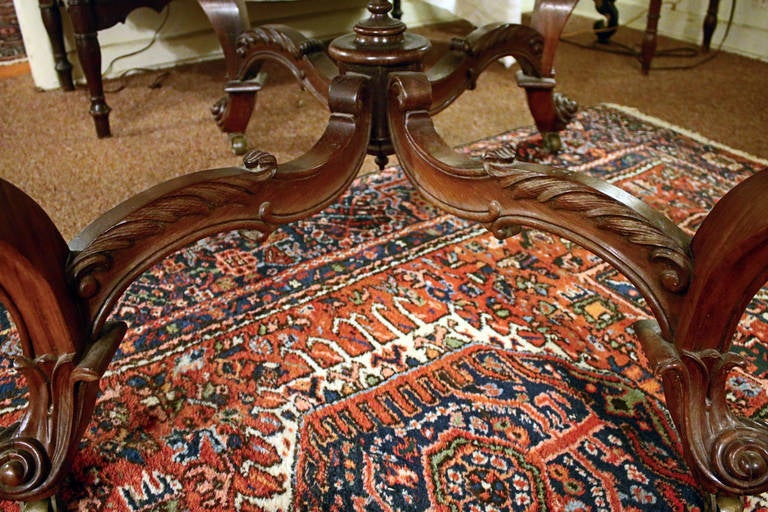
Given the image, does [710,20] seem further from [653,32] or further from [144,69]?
[144,69]

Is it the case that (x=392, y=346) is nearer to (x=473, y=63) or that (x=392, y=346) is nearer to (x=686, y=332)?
(x=686, y=332)

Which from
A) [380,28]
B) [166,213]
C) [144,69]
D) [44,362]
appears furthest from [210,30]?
[44,362]

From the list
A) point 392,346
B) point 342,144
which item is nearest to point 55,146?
point 342,144

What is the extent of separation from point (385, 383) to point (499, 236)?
207 mm

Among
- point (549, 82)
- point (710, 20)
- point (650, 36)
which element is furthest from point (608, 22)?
point (549, 82)

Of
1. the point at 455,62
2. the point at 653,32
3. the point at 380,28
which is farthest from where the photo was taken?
the point at 653,32

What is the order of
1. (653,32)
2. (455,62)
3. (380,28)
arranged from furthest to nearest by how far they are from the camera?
(653,32), (455,62), (380,28)

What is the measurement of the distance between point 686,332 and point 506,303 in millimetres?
330

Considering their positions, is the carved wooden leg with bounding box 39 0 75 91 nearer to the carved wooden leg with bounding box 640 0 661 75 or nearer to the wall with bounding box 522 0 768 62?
the carved wooden leg with bounding box 640 0 661 75

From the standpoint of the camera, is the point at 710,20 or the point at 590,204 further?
the point at 710,20

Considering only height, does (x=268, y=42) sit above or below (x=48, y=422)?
above

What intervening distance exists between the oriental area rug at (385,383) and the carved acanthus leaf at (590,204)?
0.18 metres

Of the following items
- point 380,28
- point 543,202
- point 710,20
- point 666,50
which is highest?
point 380,28

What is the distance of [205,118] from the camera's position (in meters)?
1.60
